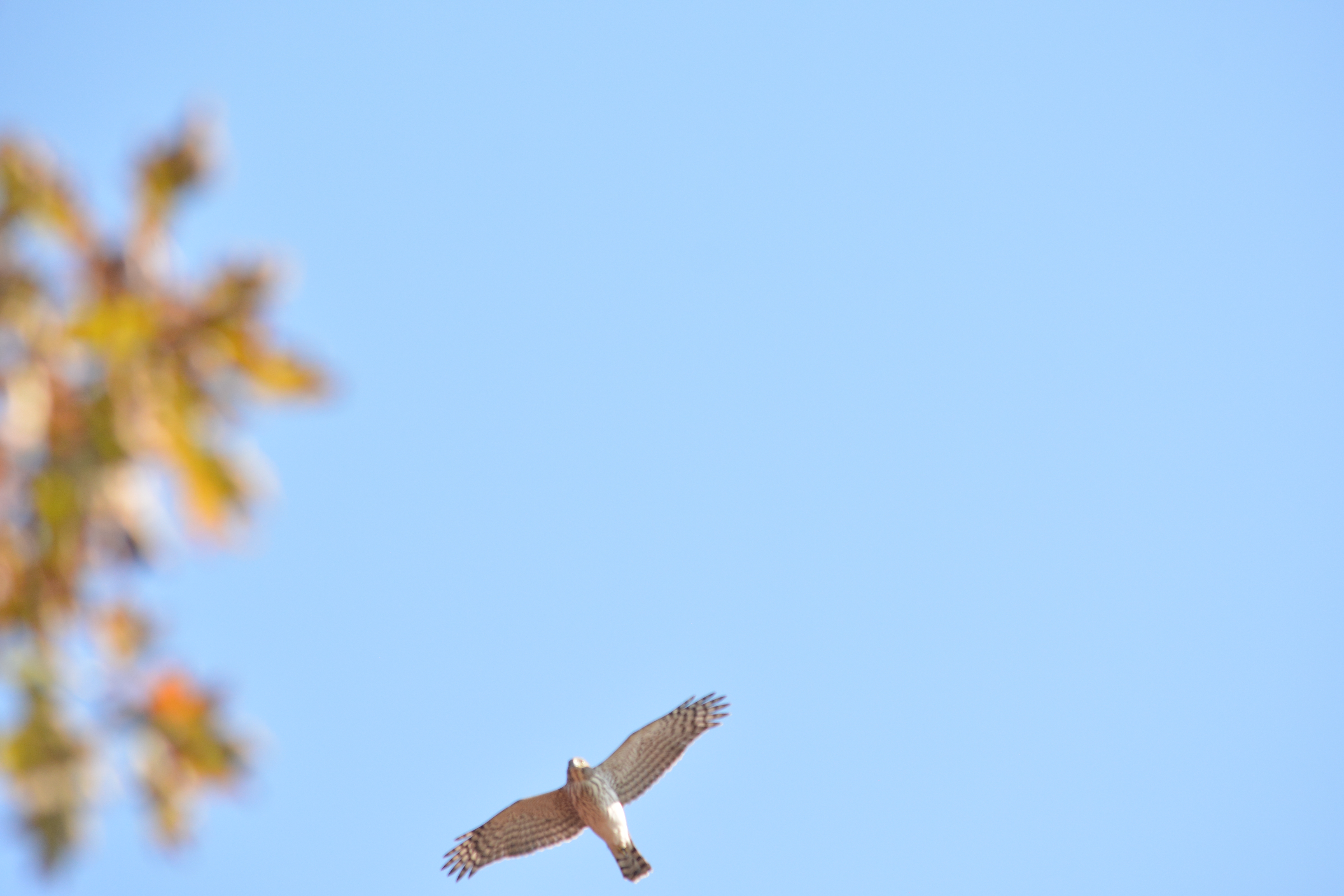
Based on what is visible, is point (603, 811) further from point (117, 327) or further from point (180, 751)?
point (117, 327)

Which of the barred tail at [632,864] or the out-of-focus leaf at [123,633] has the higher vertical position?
the barred tail at [632,864]

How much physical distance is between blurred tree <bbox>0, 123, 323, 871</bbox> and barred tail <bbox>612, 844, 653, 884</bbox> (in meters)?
9.83

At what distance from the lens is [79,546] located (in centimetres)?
257

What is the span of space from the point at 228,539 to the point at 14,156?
3.30ft

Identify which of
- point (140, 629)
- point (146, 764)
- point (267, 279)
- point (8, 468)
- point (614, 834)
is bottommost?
point (146, 764)

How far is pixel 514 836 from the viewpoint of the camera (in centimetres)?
1219

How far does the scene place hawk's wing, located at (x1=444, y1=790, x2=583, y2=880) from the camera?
12.0m

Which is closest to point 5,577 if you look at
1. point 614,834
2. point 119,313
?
point 119,313

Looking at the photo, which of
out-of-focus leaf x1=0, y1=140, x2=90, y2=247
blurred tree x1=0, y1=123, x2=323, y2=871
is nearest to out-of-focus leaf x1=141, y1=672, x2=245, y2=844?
blurred tree x1=0, y1=123, x2=323, y2=871

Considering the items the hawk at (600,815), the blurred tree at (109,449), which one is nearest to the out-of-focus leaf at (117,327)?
the blurred tree at (109,449)

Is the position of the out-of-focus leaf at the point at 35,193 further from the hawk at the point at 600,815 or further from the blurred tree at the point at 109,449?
the hawk at the point at 600,815

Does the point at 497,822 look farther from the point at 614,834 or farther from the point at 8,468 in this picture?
the point at 8,468

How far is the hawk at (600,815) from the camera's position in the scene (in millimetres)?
11805

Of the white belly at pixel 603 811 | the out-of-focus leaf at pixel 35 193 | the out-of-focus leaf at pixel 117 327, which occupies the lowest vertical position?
the out-of-focus leaf at pixel 117 327
